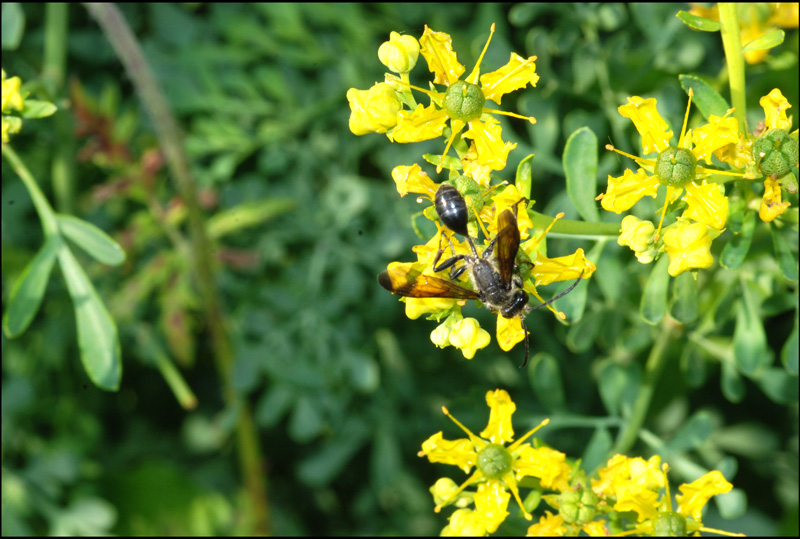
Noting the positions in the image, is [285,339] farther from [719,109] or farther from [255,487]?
[719,109]

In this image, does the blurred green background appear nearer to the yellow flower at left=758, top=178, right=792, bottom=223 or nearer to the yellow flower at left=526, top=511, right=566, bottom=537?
the yellow flower at left=526, top=511, right=566, bottom=537

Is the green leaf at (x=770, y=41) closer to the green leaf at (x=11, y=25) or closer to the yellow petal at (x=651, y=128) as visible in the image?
the yellow petal at (x=651, y=128)

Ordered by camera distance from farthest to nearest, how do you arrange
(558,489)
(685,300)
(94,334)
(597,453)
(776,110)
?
(597,453) < (94,334) < (558,489) < (685,300) < (776,110)

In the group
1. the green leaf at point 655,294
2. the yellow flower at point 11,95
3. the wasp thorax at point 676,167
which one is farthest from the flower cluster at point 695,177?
the yellow flower at point 11,95

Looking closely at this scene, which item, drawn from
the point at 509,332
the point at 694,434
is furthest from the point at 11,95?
the point at 694,434

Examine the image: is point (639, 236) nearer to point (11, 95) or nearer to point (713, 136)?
point (713, 136)
